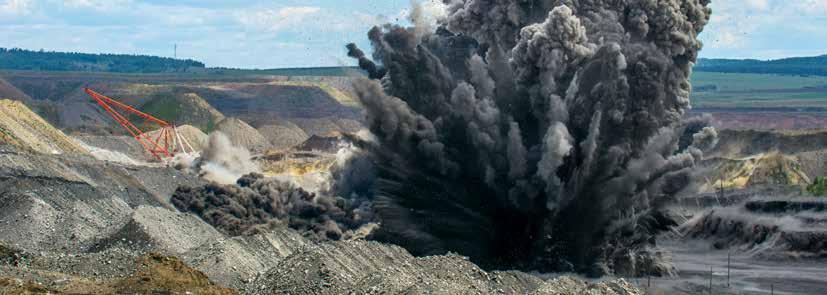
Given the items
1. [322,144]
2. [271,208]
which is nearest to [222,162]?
[271,208]

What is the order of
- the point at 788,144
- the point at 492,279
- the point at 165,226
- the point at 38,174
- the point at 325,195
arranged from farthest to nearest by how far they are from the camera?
the point at 788,144 → the point at 325,195 → the point at 38,174 → the point at 165,226 → the point at 492,279

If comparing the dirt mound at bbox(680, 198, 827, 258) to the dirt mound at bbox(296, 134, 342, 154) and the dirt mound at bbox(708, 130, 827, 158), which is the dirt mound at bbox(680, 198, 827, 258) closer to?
the dirt mound at bbox(708, 130, 827, 158)

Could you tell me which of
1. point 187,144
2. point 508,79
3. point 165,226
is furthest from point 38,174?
point 187,144

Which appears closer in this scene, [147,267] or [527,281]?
[147,267]

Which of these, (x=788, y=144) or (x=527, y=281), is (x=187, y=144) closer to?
(x=788, y=144)

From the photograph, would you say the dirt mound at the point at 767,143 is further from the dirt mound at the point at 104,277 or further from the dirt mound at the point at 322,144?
the dirt mound at the point at 104,277

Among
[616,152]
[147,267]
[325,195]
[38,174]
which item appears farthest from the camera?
[325,195]
